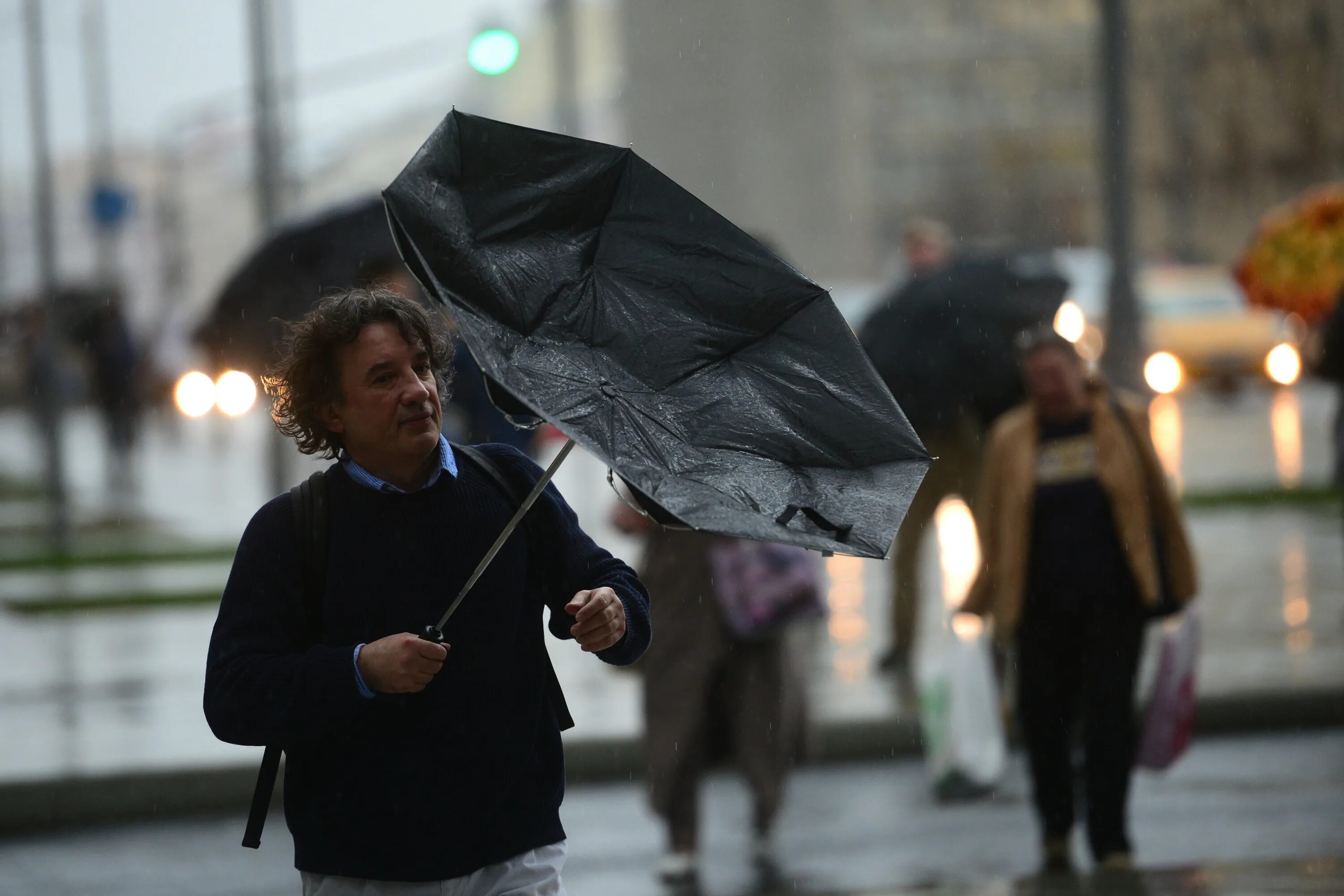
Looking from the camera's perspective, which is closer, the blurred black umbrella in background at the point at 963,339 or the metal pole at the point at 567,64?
A: the blurred black umbrella in background at the point at 963,339

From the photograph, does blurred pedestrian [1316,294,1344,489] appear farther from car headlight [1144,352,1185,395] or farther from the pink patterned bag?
car headlight [1144,352,1185,395]

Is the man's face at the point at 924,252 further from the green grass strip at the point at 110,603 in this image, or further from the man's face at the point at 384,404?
the man's face at the point at 384,404

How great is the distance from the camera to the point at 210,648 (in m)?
3.22

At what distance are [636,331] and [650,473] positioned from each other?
0.30 meters

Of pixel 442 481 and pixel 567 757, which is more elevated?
pixel 442 481

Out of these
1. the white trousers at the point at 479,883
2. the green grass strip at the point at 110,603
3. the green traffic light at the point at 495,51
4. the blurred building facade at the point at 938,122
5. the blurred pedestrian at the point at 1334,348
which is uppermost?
the blurred building facade at the point at 938,122

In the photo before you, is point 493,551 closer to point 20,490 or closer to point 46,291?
point 46,291

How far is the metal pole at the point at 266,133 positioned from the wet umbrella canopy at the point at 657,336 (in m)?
14.9

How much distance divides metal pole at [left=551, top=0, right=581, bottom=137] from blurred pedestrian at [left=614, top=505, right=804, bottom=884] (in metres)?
15.0

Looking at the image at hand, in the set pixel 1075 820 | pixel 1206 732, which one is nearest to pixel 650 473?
pixel 1075 820

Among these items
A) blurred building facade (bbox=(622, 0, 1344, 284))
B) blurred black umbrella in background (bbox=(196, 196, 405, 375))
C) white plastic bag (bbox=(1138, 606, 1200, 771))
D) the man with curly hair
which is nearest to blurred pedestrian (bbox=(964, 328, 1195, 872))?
white plastic bag (bbox=(1138, 606, 1200, 771))

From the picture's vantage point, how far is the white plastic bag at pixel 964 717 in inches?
294

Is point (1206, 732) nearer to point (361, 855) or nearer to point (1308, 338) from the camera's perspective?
point (1308, 338)

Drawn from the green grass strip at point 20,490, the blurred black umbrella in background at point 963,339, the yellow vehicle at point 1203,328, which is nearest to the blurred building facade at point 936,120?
the yellow vehicle at point 1203,328
